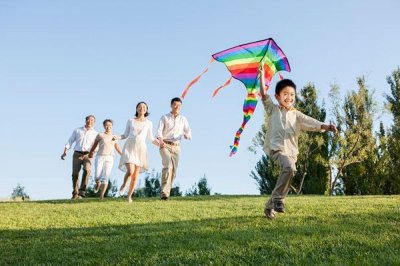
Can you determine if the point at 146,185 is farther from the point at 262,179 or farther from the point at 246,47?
the point at 246,47

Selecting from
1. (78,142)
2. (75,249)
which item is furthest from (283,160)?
(78,142)

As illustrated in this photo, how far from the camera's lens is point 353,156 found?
1374 inches

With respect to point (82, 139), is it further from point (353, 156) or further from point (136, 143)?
point (353, 156)

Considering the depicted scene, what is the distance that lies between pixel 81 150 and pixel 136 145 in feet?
13.2

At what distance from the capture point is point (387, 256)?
15.9 feet

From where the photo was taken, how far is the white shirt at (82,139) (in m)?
15.5

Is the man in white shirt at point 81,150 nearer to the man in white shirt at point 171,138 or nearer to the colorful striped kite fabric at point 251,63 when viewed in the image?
the man in white shirt at point 171,138

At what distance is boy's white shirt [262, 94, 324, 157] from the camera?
7.81m

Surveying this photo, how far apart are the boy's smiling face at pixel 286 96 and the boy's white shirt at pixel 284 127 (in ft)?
0.29

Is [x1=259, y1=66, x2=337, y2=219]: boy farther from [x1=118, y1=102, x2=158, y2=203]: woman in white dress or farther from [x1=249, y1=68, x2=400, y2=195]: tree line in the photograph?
[x1=249, y1=68, x2=400, y2=195]: tree line

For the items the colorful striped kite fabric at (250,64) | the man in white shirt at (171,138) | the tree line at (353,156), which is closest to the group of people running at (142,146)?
the man in white shirt at (171,138)

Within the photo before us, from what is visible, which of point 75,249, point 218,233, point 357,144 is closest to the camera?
point 75,249

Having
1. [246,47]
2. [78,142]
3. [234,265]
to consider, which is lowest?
[234,265]

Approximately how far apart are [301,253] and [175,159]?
8029 millimetres
